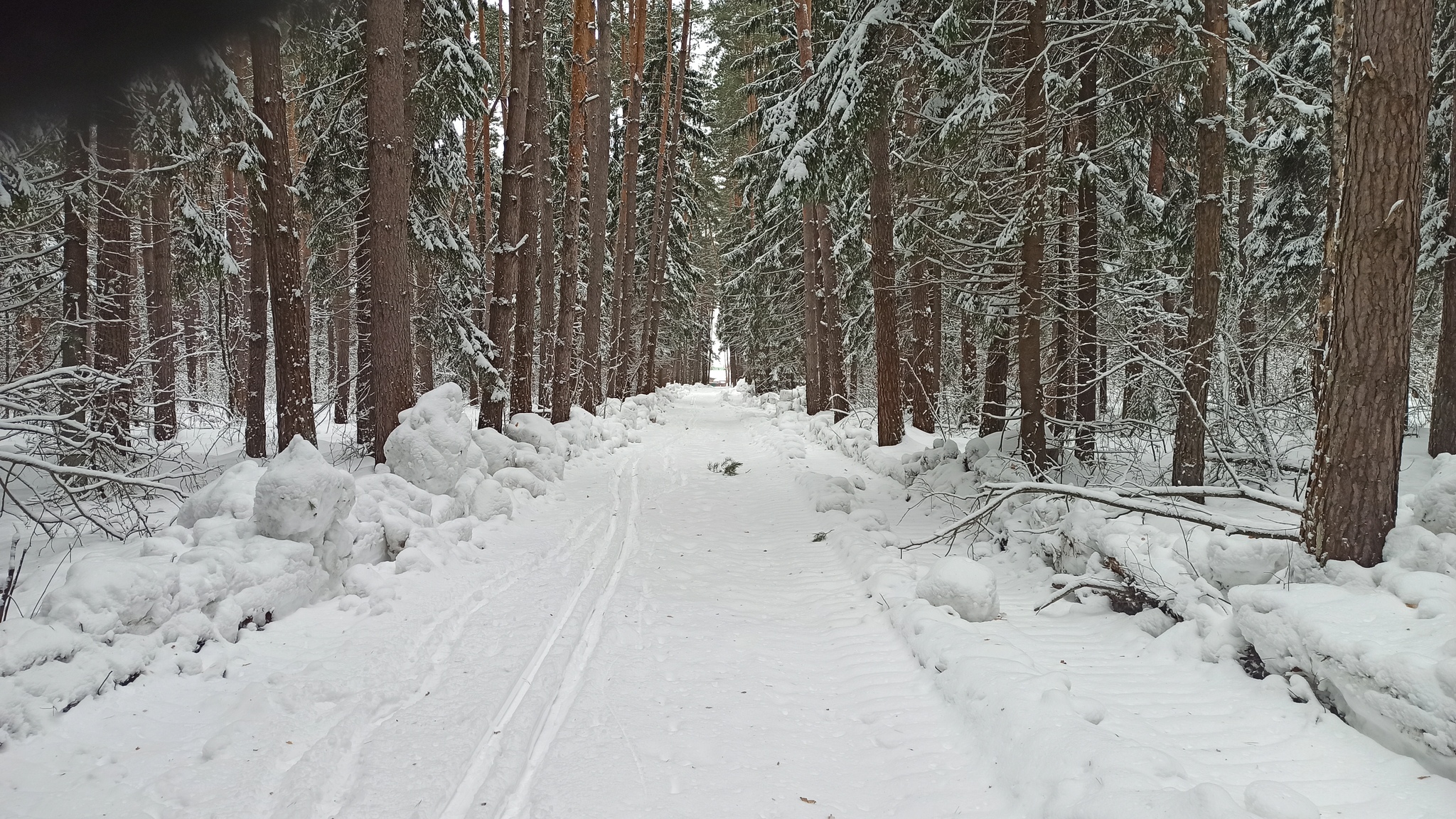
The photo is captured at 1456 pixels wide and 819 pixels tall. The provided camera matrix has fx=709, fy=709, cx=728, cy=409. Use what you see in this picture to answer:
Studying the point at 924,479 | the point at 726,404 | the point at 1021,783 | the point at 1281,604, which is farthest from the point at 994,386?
the point at 726,404

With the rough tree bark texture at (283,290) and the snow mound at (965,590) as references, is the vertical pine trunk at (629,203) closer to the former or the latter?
the rough tree bark texture at (283,290)

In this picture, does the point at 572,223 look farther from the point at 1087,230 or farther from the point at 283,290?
the point at 1087,230

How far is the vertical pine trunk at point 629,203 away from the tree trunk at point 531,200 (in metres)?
5.67

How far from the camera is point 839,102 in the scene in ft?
32.5

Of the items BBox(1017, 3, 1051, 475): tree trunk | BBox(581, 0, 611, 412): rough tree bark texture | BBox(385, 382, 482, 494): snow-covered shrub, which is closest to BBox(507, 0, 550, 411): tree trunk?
BBox(581, 0, 611, 412): rough tree bark texture

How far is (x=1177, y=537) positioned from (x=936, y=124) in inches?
256

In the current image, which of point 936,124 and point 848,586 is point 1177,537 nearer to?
point 848,586

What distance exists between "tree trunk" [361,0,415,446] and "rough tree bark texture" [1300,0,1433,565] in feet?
29.2

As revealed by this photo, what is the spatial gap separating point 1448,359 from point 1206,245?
4.14m

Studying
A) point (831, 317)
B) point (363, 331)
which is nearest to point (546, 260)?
point (363, 331)

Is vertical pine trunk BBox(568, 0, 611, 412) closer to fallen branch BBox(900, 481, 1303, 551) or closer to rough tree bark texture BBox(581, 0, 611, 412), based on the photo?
rough tree bark texture BBox(581, 0, 611, 412)

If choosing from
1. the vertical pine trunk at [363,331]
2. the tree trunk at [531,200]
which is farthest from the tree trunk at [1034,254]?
the vertical pine trunk at [363,331]

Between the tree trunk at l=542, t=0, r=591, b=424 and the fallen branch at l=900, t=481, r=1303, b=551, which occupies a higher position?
the tree trunk at l=542, t=0, r=591, b=424

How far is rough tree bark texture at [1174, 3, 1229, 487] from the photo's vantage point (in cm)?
743
